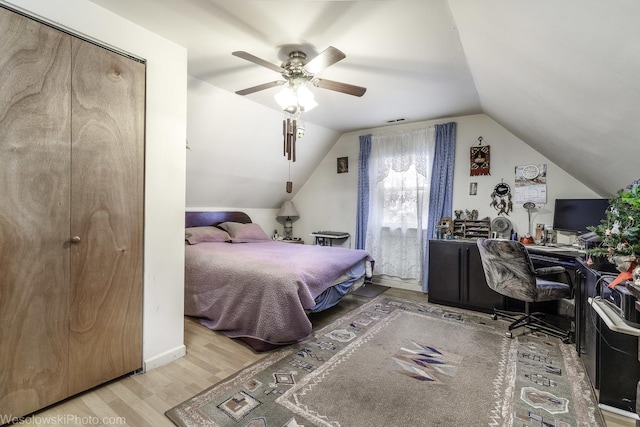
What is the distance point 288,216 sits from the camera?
18.5 feet

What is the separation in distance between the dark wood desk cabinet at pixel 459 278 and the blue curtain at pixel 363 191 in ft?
3.95

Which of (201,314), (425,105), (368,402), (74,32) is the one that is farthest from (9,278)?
(425,105)

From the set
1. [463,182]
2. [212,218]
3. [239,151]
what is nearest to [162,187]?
[239,151]

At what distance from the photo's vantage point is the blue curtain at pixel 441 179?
4.10 metres

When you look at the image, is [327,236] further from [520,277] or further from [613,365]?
[613,365]

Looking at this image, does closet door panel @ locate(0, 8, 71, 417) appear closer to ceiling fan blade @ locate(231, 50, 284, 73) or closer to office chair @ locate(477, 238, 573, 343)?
ceiling fan blade @ locate(231, 50, 284, 73)

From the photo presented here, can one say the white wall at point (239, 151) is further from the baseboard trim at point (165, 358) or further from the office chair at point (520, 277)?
the office chair at point (520, 277)

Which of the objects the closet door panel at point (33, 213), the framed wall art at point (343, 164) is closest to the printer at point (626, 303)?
the closet door panel at point (33, 213)

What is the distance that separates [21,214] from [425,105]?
3816mm

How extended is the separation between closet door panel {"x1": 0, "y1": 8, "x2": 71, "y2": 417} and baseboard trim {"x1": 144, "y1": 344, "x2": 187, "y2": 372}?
0.47m

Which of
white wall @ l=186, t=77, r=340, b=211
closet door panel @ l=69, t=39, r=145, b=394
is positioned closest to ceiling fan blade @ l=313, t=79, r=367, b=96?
closet door panel @ l=69, t=39, r=145, b=394

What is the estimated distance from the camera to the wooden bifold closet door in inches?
61.7

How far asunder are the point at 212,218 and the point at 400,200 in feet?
9.60

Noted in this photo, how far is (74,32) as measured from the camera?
1.77 metres
